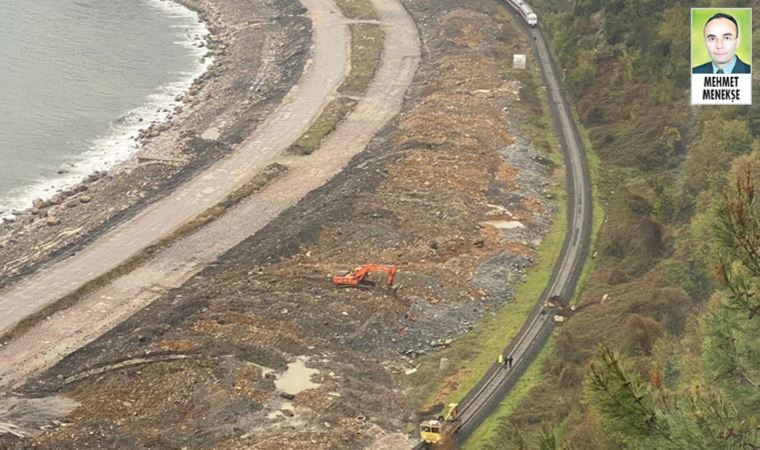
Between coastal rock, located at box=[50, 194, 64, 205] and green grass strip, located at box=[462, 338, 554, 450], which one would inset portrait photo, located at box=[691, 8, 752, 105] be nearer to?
green grass strip, located at box=[462, 338, 554, 450]

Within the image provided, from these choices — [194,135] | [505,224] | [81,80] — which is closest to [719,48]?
[505,224]

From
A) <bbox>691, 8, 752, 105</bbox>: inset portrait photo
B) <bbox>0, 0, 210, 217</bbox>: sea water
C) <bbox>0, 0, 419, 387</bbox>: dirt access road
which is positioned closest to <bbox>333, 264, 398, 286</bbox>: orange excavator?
<bbox>0, 0, 419, 387</bbox>: dirt access road

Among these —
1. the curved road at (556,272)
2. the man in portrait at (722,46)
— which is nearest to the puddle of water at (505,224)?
the curved road at (556,272)

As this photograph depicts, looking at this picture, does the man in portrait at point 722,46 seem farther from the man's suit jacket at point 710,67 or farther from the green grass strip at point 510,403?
the green grass strip at point 510,403

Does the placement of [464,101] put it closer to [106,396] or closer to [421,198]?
[421,198]

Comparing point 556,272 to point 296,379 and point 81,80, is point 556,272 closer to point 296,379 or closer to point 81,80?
point 296,379

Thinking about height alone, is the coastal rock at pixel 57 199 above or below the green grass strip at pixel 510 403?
above

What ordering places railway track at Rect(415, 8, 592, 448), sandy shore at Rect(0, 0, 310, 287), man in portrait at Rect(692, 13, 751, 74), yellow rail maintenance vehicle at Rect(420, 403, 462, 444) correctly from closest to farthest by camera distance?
yellow rail maintenance vehicle at Rect(420, 403, 462, 444), man in portrait at Rect(692, 13, 751, 74), railway track at Rect(415, 8, 592, 448), sandy shore at Rect(0, 0, 310, 287)
